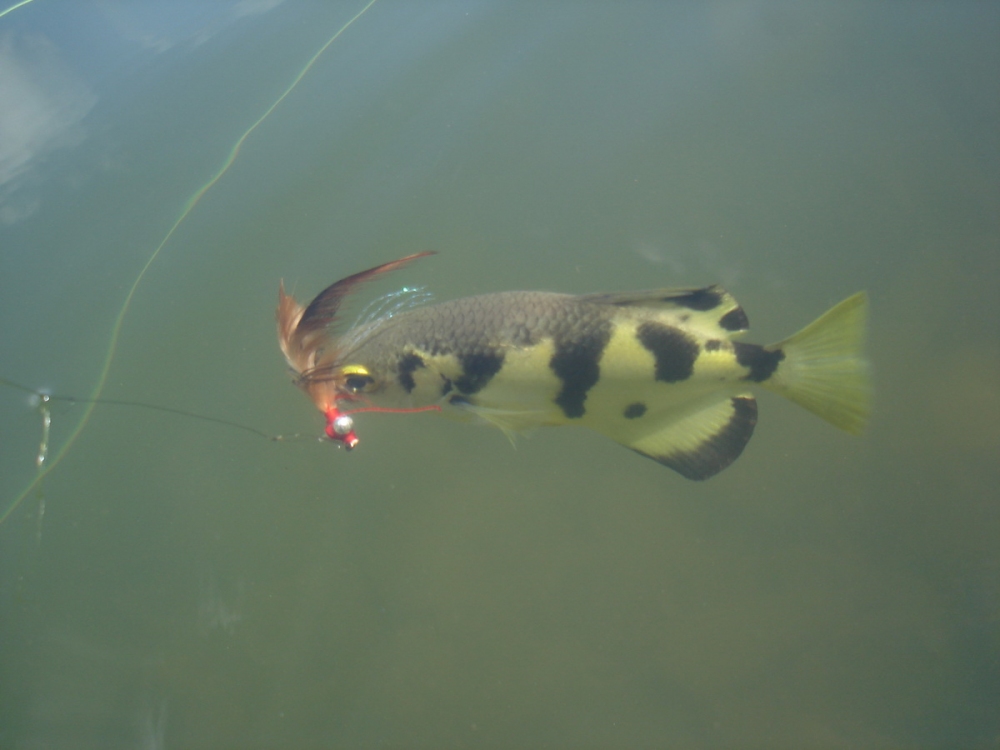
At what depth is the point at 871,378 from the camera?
2.31 m

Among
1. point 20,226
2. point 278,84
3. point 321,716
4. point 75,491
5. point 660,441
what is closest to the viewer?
point 660,441

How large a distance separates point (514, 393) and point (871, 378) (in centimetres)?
134

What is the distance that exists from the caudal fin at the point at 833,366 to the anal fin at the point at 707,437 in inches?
9.8

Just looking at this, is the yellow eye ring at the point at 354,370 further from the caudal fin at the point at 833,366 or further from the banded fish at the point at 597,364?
the caudal fin at the point at 833,366

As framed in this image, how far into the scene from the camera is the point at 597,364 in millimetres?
2357

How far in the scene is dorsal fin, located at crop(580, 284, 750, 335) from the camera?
7.74 ft

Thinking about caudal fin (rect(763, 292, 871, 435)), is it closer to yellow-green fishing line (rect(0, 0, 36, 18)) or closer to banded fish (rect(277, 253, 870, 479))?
banded fish (rect(277, 253, 870, 479))

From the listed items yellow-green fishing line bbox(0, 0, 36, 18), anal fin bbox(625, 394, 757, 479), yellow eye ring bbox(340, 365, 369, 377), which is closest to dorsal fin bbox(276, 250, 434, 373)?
yellow eye ring bbox(340, 365, 369, 377)

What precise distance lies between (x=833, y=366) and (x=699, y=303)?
0.54m

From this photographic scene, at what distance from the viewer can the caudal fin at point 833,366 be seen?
2270 mm

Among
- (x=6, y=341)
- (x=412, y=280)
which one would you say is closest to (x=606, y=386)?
(x=412, y=280)

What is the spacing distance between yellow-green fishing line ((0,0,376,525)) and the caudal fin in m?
3.67

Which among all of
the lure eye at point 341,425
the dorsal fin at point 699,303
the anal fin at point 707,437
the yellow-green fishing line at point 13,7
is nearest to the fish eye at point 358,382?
the lure eye at point 341,425

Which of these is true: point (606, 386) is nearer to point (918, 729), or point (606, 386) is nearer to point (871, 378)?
point (871, 378)
